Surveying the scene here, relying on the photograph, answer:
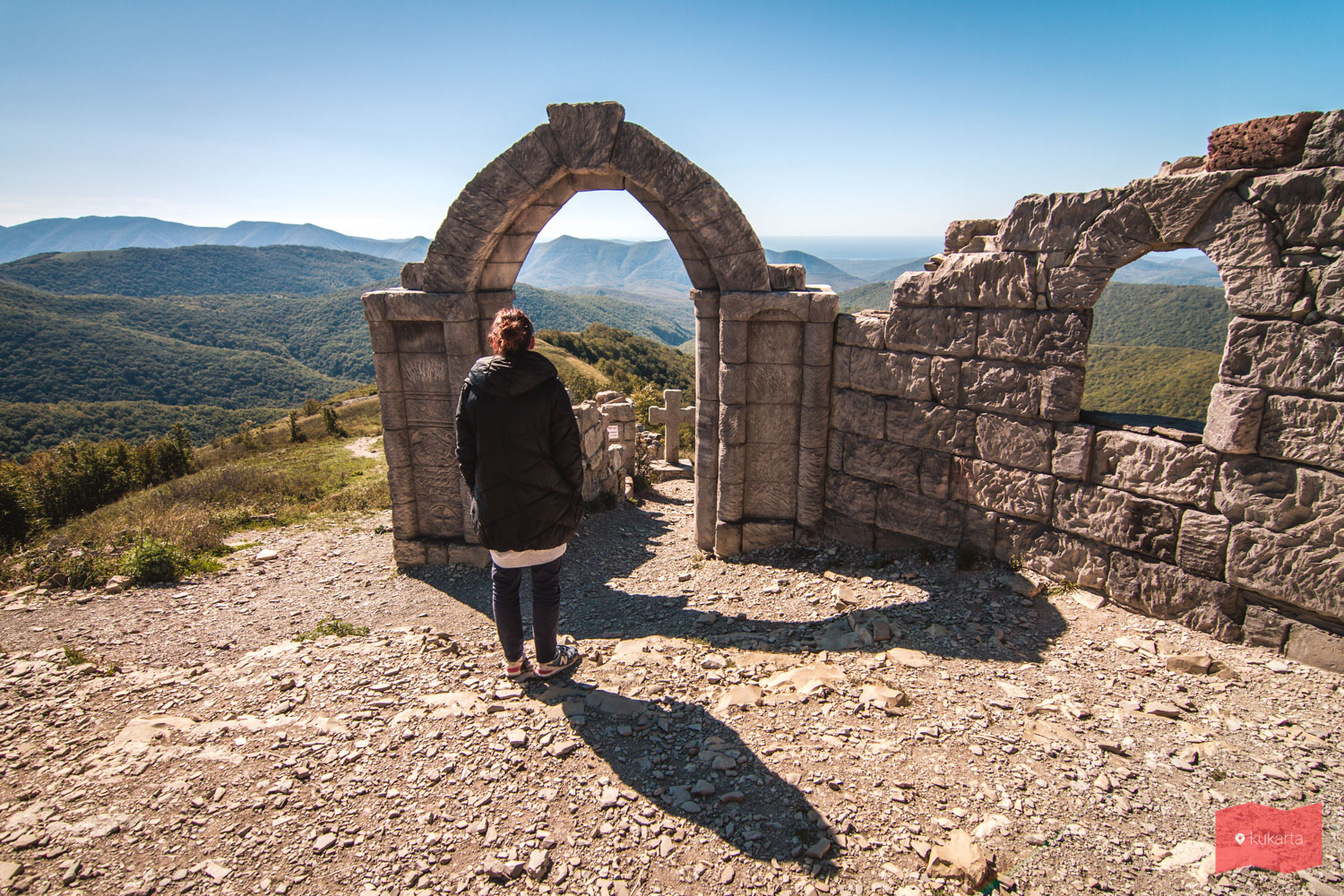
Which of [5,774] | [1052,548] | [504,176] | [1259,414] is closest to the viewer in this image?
[5,774]

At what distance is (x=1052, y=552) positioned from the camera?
18.9ft

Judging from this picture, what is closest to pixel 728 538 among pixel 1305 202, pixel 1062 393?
pixel 1062 393

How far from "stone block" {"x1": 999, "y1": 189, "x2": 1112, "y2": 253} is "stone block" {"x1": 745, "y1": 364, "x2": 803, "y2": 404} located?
2.36 m

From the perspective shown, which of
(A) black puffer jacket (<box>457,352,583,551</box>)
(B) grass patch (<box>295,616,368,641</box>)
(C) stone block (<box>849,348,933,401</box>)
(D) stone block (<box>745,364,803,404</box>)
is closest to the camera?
(A) black puffer jacket (<box>457,352,583,551</box>)

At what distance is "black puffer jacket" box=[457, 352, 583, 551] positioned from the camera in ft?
13.8

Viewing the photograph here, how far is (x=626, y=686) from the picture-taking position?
15.2 ft

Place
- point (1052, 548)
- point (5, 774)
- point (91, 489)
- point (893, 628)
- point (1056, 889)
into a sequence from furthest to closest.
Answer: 1. point (91, 489)
2. point (1052, 548)
3. point (893, 628)
4. point (5, 774)
5. point (1056, 889)

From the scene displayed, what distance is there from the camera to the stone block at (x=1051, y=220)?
5180 mm

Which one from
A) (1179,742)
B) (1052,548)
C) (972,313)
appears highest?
(972,313)

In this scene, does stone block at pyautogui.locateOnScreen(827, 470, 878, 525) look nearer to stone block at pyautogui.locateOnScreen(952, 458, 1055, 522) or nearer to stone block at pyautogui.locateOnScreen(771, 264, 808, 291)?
stone block at pyautogui.locateOnScreen(952, 458, 1055, 522)

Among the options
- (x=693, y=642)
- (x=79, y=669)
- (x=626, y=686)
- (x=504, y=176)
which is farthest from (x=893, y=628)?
(x=79, y=669)

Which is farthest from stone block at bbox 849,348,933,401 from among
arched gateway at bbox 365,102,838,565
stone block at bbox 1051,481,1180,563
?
stone block at bbox 1051,481,1180,563

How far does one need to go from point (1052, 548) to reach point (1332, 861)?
302 cm

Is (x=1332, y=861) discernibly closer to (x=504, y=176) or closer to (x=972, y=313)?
(x=972, y=313)
